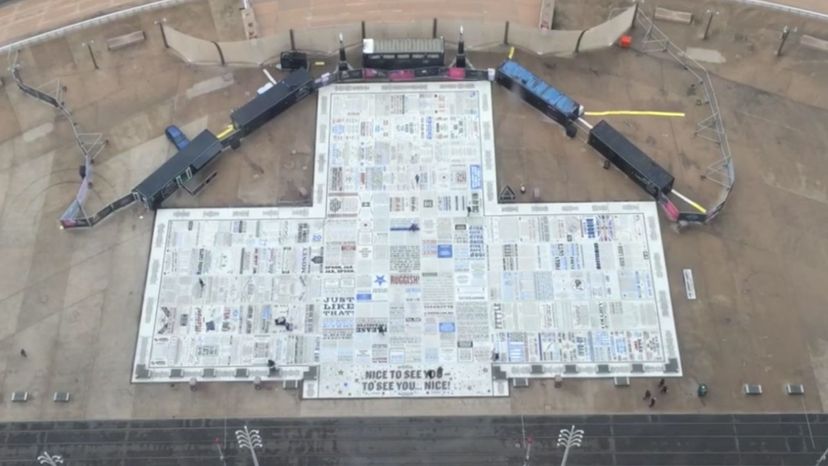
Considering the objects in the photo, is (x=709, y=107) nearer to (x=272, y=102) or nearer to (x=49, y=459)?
(x=272, y=102)

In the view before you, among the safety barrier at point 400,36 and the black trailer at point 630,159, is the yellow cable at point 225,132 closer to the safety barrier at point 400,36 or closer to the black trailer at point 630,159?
the safety barrier at point 400,36

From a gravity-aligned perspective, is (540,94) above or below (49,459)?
above

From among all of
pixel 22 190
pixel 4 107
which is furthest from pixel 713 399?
pixel 4 107

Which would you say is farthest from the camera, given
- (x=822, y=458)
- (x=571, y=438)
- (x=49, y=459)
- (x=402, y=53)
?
(x=402, y=53)

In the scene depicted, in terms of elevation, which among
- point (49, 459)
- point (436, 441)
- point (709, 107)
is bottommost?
point (49, 459)

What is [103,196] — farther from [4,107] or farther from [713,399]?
[713,399]

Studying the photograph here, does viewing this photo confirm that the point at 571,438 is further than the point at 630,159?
No

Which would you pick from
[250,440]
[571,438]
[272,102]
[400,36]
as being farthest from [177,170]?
[571,438]

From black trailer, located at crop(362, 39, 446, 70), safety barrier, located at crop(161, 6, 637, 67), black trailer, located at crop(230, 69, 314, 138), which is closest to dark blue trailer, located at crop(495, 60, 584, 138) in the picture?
safety barrier, located at crop(161, 6, 637, 67)
